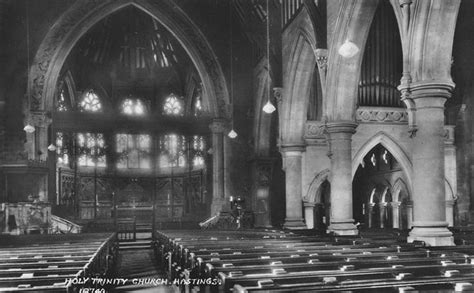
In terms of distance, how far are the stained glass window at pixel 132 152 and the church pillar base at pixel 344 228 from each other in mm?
21011

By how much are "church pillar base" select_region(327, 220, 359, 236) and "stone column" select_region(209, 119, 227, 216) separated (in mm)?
10802

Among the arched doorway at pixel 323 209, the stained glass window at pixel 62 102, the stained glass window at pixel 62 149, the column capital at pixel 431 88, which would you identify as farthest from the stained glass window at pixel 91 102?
the column capital at pixel 431 88

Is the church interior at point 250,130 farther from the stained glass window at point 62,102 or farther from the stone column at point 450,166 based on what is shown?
the stained glass window at point 62,102

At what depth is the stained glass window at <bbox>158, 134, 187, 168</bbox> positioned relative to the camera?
108 ft

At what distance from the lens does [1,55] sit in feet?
74.8

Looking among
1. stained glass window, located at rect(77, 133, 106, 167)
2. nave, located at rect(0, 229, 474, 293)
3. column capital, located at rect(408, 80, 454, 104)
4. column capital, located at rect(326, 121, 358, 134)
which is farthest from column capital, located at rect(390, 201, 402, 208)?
stained glass window, located at rect(77, 133, 106, 167)

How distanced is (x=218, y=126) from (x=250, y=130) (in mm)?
1549

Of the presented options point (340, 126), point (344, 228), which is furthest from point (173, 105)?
point (344, 228)

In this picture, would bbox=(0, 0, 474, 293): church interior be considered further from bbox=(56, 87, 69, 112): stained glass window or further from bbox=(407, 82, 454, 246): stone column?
bbox=(56, 87, 69, 112): stained glass window

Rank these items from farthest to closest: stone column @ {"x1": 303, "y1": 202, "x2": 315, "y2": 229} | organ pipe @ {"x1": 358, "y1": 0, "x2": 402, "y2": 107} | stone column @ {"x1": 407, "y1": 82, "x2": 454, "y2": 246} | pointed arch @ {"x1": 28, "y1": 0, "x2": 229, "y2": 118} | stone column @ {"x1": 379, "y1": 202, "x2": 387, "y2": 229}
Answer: stone column @ {"x1": 379, "y1": 202, "x2": 387, "y2": 229} < pointed arch @ {"x1": 28, "y1": 0, "x2": 229, "y2": 118} < stone column @ {"x1": 303, "y1": 202, "x2": 315, "y2": 229} < organ pipe @ {"x1": 358, "y1": 0, "x2": 402, "y2": 107} < stone column @ {"x1": 407, "y1": 82, "x2": 454, "y2": 246}

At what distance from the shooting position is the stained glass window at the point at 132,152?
112 ft

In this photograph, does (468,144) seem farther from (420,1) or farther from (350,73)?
(420,1)

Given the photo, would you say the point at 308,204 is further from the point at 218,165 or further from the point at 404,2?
the point at 404,2

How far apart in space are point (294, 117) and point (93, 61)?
1805 centimetres
